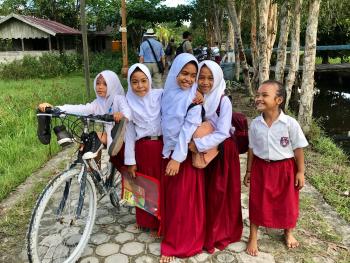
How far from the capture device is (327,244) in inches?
136

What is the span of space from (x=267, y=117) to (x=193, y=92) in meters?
0.68

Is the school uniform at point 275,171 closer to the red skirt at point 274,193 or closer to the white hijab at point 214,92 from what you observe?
the red skirt at point 274,193

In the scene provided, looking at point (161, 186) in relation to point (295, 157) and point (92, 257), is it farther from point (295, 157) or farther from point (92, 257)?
point (295, 157)

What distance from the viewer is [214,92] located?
3.07 m

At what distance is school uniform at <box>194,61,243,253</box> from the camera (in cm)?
305

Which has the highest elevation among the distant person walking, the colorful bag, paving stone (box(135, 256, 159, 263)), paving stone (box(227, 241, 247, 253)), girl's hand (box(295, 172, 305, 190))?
the distant person walking

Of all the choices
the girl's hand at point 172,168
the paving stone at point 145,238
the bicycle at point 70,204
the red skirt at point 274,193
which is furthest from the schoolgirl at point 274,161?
Answer: the bicycle at point 70,204

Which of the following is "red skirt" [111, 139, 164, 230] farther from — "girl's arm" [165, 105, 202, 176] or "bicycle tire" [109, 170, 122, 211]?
"bicycle tire" [109, 170, 122, 211]

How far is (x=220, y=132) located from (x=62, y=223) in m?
1.51

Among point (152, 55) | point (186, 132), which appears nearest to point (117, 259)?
point (186, 132)

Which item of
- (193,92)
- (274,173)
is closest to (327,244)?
(274,173)

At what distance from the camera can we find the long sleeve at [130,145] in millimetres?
3260

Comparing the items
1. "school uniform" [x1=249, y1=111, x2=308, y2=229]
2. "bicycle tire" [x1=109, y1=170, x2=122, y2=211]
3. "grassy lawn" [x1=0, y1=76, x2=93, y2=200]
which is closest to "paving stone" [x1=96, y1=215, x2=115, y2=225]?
"bicycle tire" [x1=109, y1=170, x2=122, y2=211]

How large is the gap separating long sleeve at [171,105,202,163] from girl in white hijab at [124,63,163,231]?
303 millimetres
